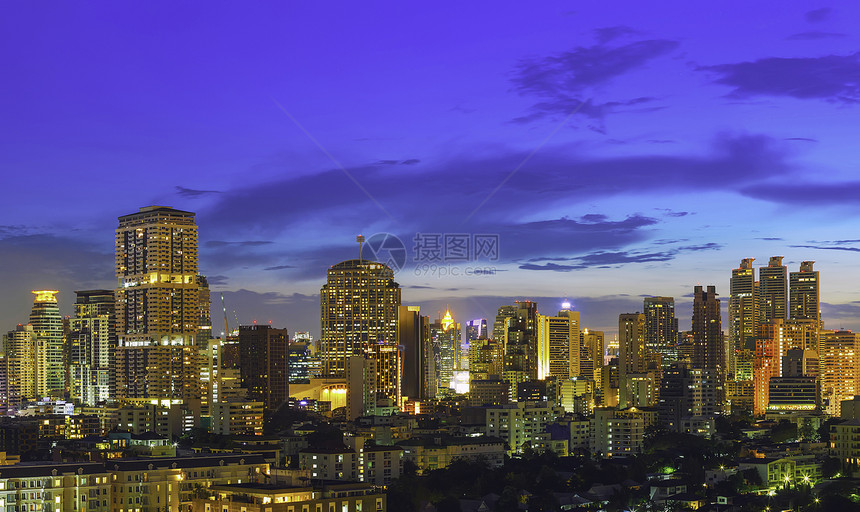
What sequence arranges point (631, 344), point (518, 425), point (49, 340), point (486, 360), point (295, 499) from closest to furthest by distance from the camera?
point (295, 499)
point (518, 425)
point (631, 344)
point (486, 360)
point (49, 340)

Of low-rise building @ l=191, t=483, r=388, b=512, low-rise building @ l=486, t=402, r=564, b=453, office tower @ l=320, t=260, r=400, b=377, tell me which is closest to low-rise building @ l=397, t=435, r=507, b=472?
low-rise building @ l=486, t=402, r=564, b=453

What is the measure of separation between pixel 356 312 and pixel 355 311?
0.08m

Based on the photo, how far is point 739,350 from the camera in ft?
230

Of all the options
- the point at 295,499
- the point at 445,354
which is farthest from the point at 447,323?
the point at 295,499

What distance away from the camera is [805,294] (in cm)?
6950

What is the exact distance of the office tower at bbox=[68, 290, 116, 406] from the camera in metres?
65.1

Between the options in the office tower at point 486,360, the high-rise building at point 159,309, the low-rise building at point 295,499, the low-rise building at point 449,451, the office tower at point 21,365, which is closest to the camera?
the low-rise building at point 295,499

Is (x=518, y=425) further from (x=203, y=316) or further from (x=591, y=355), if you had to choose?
(x=591, y=355)

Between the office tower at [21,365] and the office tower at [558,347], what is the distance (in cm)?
2689

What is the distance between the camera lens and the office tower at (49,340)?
69.8 meters

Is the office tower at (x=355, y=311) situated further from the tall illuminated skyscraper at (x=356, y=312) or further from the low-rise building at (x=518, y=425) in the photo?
the low-rise building at (x=518, y=425)

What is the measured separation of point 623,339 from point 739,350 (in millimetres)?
8521

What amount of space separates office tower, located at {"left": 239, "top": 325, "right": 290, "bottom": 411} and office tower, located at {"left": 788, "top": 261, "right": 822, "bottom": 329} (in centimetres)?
2819

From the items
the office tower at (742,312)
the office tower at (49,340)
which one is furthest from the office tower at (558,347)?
the office tower at (49,340)
